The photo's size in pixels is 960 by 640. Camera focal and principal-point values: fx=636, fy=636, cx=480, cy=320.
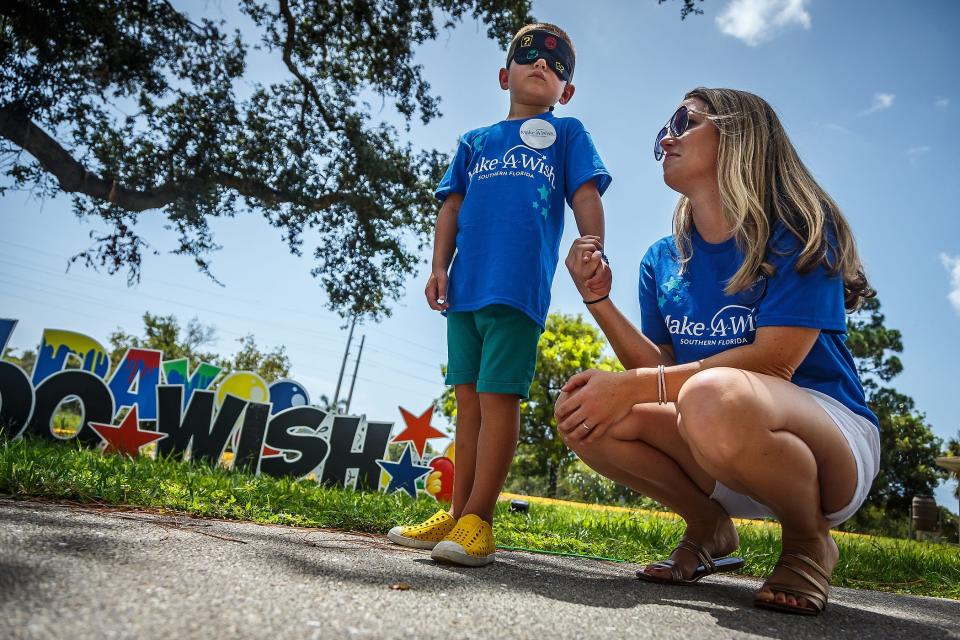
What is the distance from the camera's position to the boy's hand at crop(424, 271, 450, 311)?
2.62m

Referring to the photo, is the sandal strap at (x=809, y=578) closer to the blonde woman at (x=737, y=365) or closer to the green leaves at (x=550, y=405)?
the blonde woman at (x=737, y=365)

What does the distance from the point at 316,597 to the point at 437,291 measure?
1533 millimetres

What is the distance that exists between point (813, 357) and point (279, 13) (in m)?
8.95

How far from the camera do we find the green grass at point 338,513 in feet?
9.21

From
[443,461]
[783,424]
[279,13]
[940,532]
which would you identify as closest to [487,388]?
[783,424]

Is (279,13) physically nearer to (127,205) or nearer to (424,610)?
(127,205)

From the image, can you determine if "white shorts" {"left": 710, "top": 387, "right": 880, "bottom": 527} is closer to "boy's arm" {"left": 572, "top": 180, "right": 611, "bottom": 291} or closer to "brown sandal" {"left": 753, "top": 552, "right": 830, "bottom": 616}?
"brown sandal" {"left": 753, "top": 552, "right": 830, "bottom": 616}

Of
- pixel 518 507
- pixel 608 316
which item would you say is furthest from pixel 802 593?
pixel 518 507

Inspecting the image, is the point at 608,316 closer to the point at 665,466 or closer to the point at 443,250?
the point at 665,466

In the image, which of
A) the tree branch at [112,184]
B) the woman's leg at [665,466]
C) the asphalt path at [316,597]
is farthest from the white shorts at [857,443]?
the tree branch at [112,184]

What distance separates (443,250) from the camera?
2742 millimetres

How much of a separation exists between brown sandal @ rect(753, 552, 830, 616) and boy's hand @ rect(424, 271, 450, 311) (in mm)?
1504

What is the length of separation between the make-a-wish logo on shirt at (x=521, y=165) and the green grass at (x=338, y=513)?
5.67 feet

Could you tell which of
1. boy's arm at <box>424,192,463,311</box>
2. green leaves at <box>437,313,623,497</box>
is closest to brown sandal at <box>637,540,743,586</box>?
boy's arm at <box>424,192,463,311</box>
